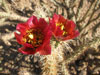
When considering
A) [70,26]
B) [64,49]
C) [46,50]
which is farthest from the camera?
[64,49]

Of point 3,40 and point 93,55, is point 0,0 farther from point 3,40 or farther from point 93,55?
point 93,55

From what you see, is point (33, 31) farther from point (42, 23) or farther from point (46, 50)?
point (46, 50)

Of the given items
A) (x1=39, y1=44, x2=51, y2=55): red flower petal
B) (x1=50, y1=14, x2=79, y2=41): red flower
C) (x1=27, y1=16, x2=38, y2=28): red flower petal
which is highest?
(x1=27, y1=16, x2=38, y2=28): red flower petal

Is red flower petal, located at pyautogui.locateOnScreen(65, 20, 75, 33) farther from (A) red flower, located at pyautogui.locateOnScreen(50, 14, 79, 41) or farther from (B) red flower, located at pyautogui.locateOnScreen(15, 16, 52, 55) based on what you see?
(B) red flower, located at pyautogui.locateOnScreen(15, 16, 52, 55)

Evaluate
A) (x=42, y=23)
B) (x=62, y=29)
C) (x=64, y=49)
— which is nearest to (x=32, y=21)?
(x=42, y=23)

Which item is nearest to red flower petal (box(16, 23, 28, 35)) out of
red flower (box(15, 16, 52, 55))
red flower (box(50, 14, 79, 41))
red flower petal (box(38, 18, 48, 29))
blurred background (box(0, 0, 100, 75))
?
red flower (box(15, 16, 52, 55))
